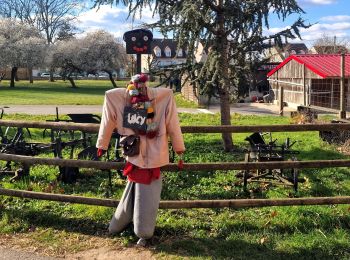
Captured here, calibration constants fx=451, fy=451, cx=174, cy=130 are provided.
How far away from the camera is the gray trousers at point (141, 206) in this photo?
14.5ft

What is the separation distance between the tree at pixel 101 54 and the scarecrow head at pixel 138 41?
1942 inches

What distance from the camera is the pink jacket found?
174 inches

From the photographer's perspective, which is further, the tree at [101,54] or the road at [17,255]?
the tree at [101,54]

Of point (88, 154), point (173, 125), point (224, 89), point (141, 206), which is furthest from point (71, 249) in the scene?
point (224, 89)

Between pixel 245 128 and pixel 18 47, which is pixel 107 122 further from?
pixel 18 47

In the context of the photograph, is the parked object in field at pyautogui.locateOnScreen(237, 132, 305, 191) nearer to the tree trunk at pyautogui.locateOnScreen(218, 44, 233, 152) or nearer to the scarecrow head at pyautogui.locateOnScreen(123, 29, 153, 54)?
the tree trunk at pyautogui.locateOnScreen(218, 44, 233, 152)

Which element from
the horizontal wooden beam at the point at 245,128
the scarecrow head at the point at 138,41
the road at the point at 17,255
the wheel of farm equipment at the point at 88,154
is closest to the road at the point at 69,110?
the wheel of farm equipment at the point at 88,154

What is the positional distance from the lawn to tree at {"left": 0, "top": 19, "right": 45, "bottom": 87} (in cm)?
5042

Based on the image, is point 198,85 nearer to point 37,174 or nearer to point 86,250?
point 37,174

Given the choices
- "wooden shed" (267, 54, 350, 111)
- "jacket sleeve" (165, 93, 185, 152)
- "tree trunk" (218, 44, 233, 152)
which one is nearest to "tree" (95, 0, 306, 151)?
"tree trunk" (218, 44, 233, 152)

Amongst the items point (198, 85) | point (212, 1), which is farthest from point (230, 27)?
point (198, 85)

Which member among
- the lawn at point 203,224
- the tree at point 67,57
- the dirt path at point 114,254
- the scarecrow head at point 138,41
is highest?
the tree at point 67,57

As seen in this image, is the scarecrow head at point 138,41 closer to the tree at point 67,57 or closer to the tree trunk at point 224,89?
the tree trunk at point 224,89

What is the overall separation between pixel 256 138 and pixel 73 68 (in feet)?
172
